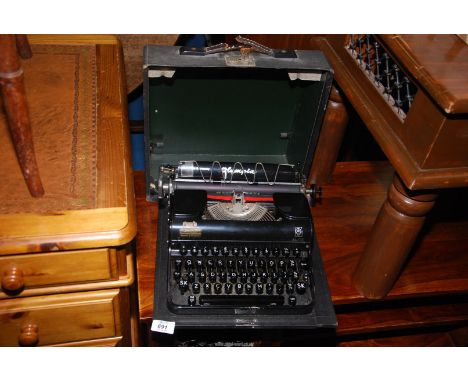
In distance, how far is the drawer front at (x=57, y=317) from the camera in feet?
4.42

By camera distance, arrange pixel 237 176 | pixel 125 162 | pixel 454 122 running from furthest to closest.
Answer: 1. pixel 237 176
2. pixel 125 162
3. pixel 454 122

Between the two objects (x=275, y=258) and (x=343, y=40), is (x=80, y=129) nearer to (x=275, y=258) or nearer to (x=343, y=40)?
(x=275, y=258)

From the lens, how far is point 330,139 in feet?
5.83

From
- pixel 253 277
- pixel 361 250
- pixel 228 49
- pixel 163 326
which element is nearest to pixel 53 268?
pixel 163 326

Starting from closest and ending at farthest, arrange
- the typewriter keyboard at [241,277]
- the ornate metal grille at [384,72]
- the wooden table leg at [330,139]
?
the ornate metal grille at [384,72] → the typewriter keyboard at [241,277] → the wooden table leg at [330,139]

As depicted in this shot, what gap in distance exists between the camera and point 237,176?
5.36ft

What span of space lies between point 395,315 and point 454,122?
99cm

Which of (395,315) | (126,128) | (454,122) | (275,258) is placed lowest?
(395,315)

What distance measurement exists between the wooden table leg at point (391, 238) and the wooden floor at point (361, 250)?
77mm

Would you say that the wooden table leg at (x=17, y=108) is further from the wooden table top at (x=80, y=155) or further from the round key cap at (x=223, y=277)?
the round key cap at (x=223, y=277)

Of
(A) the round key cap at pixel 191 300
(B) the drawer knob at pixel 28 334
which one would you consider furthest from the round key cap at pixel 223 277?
(B) the drawer knob at pixel 28 334

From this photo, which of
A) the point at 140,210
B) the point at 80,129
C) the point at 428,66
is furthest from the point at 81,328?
the point at 428,66

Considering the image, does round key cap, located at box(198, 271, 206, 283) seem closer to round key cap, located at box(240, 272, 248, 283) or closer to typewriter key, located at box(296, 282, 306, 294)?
round key cap, located at box(240, 272, 248, 283)

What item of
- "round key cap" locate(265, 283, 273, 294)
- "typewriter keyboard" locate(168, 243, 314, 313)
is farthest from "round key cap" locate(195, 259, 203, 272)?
"round key cap" locate(265, 283, 273, 294)
